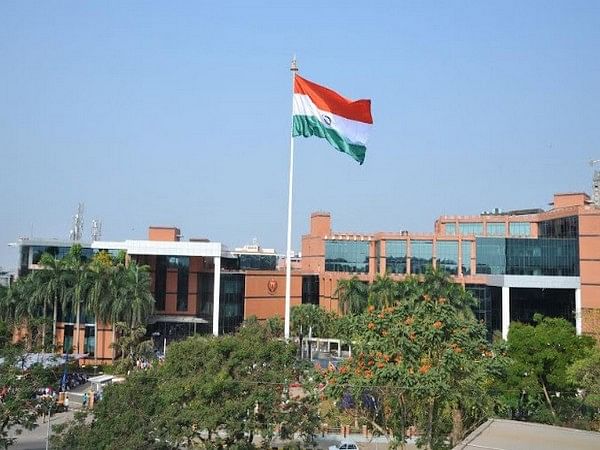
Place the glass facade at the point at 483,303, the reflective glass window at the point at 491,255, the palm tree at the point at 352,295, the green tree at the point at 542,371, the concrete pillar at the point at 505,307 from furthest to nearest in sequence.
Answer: the reflective glass window at the point at 491,255
the glass facade at the point at 483,303
the palm tree at the point at 352,295
the concrete pillar at the point at 505,307
the green tree at the point at 542,371

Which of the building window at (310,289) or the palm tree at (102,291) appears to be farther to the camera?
the building window at (310,289)

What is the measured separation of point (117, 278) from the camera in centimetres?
4453

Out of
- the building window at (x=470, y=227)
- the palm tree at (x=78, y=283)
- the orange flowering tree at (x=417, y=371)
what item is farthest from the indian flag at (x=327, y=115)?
the building window at (x=470, y=227)

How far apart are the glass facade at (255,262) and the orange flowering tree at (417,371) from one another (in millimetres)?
41131

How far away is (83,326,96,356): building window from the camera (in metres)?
48.0

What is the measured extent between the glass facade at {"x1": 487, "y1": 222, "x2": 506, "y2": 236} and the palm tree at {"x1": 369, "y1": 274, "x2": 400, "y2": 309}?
23.4 m

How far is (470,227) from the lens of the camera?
221ft

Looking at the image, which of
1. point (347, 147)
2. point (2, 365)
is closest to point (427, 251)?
point (347, 147)

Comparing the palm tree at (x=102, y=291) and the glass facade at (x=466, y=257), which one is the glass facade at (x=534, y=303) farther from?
the palm tree at (x=102, y=291)

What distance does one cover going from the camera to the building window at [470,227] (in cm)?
6694

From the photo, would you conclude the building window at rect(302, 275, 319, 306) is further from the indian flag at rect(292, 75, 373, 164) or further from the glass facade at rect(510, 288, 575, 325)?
the indian flag at rect(292, 75, 373, 164)

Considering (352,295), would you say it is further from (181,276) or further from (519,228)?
(519,228)

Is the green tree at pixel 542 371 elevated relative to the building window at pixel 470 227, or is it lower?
lower

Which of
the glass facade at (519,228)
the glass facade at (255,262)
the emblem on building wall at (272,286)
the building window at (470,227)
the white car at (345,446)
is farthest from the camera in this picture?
the building window at (470,227)
